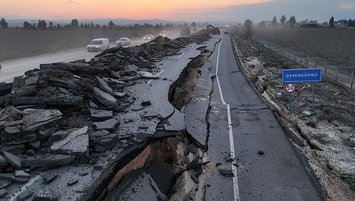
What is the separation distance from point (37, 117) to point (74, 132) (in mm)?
1085

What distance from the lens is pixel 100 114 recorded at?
414 inches

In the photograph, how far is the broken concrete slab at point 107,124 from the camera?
31.6 feet

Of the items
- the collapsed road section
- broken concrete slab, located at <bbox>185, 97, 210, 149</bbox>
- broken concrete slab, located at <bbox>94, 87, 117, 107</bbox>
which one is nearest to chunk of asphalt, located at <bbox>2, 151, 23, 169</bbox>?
the collapsed road section

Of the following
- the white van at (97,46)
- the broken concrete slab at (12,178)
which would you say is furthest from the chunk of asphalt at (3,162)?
the white van at (97,46)

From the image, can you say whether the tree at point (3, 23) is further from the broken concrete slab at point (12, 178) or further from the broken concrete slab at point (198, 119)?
the broken concrete slab at point (12, 178)

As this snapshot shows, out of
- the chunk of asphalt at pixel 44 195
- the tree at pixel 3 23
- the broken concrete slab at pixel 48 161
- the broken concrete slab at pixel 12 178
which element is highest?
the tree at pixel 3 23

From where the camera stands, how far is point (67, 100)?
10.3 metres

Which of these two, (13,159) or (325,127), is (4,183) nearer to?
(13,159)

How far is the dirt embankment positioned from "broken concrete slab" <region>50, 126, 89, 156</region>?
6393 mm

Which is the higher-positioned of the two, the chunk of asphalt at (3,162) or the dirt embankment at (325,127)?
the chunk of asphalt at (3,162)

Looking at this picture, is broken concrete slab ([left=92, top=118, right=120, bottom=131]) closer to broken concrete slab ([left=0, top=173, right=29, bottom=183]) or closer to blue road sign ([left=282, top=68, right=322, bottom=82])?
broken concrete slab ([left=0, top=173, right=29, bottom=183])

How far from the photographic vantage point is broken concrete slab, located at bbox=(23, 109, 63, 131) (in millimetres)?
8406

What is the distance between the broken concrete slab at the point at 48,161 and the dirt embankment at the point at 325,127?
6674mm

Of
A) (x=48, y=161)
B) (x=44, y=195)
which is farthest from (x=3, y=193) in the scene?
(x=48, y=161)
